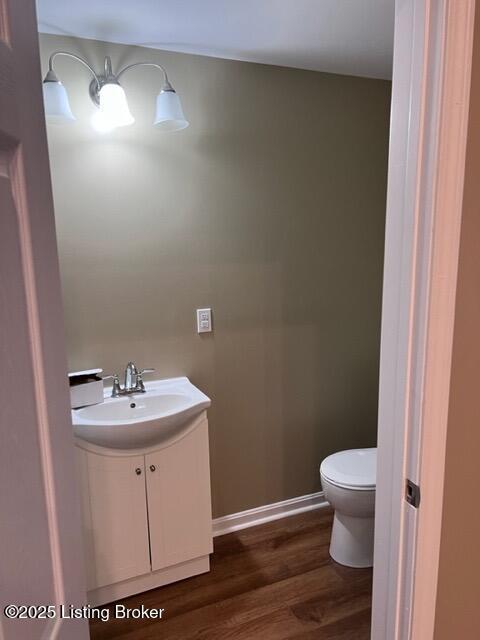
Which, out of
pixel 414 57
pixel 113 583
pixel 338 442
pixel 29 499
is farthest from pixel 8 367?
pixel 338 442

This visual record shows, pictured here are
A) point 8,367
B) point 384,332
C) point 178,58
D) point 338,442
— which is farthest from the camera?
point 338,442

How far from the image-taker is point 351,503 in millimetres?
1998

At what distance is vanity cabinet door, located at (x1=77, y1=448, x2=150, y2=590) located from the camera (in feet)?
5.86

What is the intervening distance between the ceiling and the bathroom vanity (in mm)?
1485

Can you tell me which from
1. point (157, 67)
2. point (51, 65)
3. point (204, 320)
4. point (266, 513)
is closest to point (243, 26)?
point (157, 67)

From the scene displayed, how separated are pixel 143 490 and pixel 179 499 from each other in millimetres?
171

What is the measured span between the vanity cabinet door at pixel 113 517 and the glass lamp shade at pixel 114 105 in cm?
130

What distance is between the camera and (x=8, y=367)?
56 cm

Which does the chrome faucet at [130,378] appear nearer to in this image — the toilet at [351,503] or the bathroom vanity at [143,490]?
the bathroom vanity at [143,490]

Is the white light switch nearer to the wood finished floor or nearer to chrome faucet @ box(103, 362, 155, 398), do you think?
chrome faucet @ box(103, 362, 155, 398)

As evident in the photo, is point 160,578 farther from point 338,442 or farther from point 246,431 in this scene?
point 338,442

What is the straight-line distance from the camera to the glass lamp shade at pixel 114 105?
5.82 feet

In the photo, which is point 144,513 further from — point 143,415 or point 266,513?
point 266,513

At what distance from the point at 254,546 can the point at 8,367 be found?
205 cm
